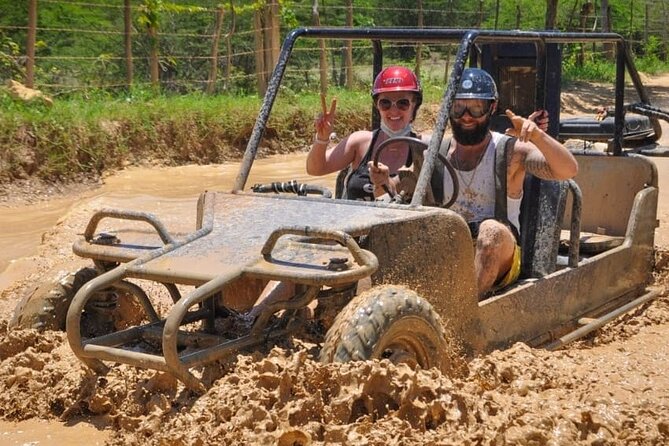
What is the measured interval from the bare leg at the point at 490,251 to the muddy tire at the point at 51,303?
1.64m

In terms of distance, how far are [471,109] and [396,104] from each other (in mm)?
449

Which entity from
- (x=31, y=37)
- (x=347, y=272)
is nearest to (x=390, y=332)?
(x=347, y=272)

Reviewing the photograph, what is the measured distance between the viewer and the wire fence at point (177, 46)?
16.1 meters

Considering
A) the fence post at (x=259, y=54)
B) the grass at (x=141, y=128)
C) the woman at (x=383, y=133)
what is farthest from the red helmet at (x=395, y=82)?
the fence post at (x=259, y=54)

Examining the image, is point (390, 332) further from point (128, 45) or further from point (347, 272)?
point (128, 45)

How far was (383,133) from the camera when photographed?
536 centimetres

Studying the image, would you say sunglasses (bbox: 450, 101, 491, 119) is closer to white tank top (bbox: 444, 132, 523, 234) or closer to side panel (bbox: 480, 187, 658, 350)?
white tank top (bbox: 444, 132, 523, 234)

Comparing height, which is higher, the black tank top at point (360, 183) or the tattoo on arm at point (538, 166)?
the tattoo on arm at point (538, 166)

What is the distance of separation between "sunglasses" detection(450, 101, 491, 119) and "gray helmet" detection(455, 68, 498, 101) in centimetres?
5

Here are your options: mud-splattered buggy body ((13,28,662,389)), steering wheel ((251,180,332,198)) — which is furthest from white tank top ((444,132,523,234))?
steering wheel ((251,180,332,198))

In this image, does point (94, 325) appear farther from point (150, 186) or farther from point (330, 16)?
point (330, 16)

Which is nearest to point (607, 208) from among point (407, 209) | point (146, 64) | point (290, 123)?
point (407, 209)

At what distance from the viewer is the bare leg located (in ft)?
15.7

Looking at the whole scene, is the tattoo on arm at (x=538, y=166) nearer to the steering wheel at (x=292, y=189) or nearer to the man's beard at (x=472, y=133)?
the man's beard at (x=472, y=133)
